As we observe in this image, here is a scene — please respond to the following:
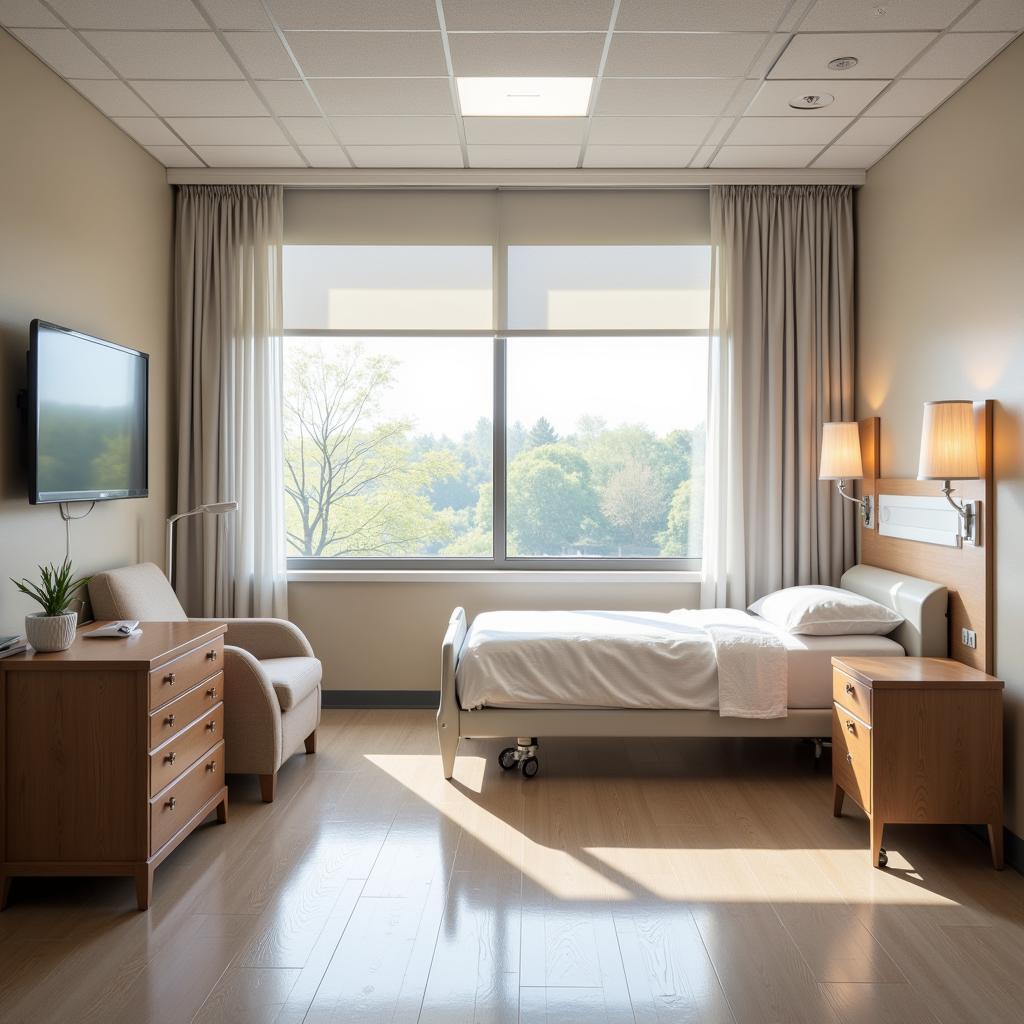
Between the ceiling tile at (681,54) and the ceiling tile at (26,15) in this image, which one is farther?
the ceiling tile at (681,54)

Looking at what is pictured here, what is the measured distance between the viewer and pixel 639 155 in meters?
4.75

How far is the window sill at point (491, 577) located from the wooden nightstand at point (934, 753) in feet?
6.57

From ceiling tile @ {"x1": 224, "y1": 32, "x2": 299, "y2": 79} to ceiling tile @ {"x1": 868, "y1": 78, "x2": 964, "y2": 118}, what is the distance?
255cm

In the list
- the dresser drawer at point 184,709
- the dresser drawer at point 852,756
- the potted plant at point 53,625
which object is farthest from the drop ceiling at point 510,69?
the dresser drawer at point 852,756

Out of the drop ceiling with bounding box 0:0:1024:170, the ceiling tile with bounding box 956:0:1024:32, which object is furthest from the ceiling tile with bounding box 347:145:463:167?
the ceiling tile with bounding box 956:0:1024:32

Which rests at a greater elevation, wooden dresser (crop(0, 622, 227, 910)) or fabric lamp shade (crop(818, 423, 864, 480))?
fabric lamp shade (crop(818, 423, 864, 480))

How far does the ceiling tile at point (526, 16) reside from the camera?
3.19m

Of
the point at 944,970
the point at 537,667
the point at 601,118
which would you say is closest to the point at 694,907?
the point at 944,970

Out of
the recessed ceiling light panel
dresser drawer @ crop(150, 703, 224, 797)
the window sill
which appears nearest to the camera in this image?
dresser drawer @ crop(150, 703, 224, 797)

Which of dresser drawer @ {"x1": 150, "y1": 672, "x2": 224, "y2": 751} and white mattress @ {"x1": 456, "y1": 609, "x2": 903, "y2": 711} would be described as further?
white mattress @ {"x1": 456, "y1": 609, "x2": 903, "y2": 711}

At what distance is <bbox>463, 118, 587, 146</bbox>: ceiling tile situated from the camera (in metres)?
4.26

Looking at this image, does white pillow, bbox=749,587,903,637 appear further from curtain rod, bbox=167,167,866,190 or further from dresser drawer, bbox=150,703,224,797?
dresser drawer, bbox=150,703,224,797

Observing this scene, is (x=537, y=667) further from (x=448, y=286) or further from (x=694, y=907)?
(x=448, y=286)

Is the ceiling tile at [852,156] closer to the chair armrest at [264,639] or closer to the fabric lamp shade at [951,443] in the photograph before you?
the fabric lamp shade at [951,443]
